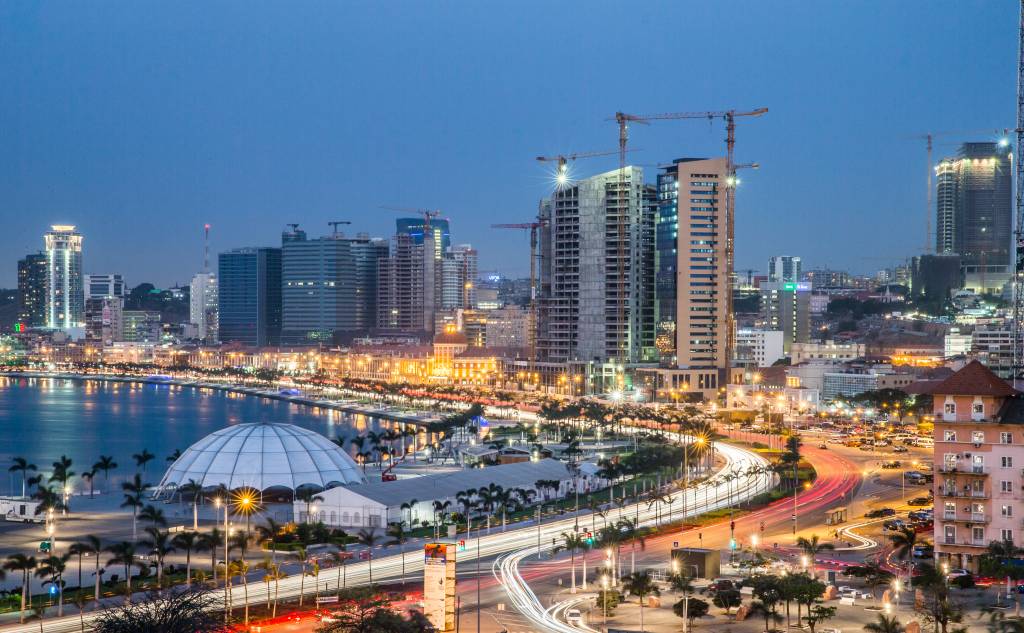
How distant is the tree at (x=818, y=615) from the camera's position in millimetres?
29312

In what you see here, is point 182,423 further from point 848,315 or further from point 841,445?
point 848,315

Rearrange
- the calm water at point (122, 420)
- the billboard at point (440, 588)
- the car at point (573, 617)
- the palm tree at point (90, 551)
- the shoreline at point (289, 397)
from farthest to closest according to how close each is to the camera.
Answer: the shoreline at point (289, 397), the calm water at point (122, 420), the palm tree at point (90, 551), the car at point (573, 617), the billboard at point (440, 588)

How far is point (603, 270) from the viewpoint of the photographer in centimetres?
13062

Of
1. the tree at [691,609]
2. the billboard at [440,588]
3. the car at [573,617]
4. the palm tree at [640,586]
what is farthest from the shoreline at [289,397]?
the billboard at [440,588]

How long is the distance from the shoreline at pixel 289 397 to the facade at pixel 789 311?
60390mm

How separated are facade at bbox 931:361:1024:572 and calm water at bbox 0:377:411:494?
33.9 m

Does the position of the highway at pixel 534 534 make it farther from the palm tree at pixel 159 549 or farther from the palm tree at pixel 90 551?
the palm tree at pixel 90 551

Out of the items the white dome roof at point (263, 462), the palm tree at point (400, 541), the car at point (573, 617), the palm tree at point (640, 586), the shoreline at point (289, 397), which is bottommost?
the shoreline at point (289, 397)

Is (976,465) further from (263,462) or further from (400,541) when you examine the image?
(263,462)

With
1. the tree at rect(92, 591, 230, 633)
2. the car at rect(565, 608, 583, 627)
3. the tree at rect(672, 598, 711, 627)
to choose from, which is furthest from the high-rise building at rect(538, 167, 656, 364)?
the tree at rect(92, 591, 230, 633)

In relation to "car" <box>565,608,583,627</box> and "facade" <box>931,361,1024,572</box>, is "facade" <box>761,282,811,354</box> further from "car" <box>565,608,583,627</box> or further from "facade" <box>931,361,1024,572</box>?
"car" <box>565,608,583,627</box>

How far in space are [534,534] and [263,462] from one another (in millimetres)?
13618

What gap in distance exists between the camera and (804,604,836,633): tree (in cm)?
2931

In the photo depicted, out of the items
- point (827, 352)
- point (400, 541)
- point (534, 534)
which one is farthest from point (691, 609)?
point (827, 352)
